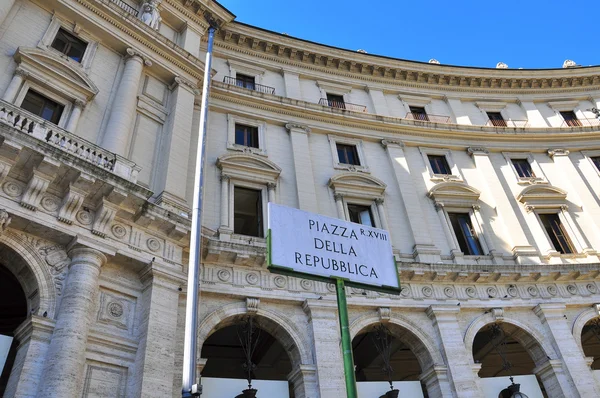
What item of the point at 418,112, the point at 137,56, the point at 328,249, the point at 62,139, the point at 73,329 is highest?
the point at 418,112

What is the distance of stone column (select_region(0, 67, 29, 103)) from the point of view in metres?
14.0

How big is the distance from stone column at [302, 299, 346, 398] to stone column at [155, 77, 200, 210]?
17.6ft

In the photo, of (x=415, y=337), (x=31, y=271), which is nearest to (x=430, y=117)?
(x=415, y=337)

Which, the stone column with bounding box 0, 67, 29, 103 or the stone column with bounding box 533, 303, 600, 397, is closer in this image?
the stone column with bounding box 0, 67, 29, 103

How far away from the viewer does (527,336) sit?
17609 mm

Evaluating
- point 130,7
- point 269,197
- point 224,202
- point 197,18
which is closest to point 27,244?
point 224,202

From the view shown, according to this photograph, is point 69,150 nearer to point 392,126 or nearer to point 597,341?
point 392,126

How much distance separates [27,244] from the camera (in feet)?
37.5

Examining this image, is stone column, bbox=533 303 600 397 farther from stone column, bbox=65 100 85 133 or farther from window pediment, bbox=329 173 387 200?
stone column, bbox=65 100 85 133

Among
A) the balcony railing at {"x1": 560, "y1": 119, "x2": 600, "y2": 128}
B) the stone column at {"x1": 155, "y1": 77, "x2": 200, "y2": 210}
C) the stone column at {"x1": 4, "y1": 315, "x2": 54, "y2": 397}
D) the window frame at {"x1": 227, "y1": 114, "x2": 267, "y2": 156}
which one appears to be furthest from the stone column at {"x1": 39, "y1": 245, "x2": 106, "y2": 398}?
the balcony railing at {"x1": 560, "y1": 119, "x2": 600, "y2": 128}

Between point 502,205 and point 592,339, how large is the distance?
272 inches

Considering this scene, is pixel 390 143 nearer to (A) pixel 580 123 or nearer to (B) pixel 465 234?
(B) pixel 465 234

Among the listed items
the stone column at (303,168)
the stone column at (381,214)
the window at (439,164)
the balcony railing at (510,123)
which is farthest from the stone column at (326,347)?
the balcony railing at (510,123)

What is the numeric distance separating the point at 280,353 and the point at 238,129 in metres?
9.59
